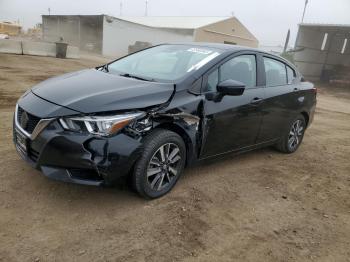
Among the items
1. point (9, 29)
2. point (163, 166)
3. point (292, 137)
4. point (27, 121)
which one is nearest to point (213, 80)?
point (163, 166)

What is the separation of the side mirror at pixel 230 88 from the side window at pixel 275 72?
3.57ft

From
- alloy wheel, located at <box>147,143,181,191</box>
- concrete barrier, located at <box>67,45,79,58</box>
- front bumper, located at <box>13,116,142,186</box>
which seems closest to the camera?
front bumper, located at <box>13,116,142,186</box>

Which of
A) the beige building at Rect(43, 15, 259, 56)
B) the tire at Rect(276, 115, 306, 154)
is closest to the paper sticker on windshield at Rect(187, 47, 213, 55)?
the tire at Rect(276, 115, 306, 154)

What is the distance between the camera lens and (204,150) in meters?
4.10

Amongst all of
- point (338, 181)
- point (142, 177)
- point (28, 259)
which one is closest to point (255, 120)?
point (338, 181)

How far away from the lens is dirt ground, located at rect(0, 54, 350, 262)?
2.96 m

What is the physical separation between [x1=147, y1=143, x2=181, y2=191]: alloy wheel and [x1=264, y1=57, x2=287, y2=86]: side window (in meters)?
1.94

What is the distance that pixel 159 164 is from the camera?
3.67 metres

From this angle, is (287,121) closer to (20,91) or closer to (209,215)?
(209,215)

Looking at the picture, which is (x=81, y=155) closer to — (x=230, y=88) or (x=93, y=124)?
(x=93, y=124)

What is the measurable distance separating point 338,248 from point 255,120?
1.86 m

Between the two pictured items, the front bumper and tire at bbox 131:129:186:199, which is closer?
the front bumper

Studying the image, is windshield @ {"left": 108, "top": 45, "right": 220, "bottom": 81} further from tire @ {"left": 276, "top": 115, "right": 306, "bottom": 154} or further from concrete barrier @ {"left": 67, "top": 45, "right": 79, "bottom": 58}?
concrete barrier @ {"left": 67, "top": 45, "right": 79, "bottom": 58}

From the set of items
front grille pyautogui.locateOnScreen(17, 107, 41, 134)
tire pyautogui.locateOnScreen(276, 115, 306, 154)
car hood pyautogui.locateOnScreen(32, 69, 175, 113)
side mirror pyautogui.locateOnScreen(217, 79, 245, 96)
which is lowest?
tire pyautogui.locateOnScreen(276, 115, 306, 154)
